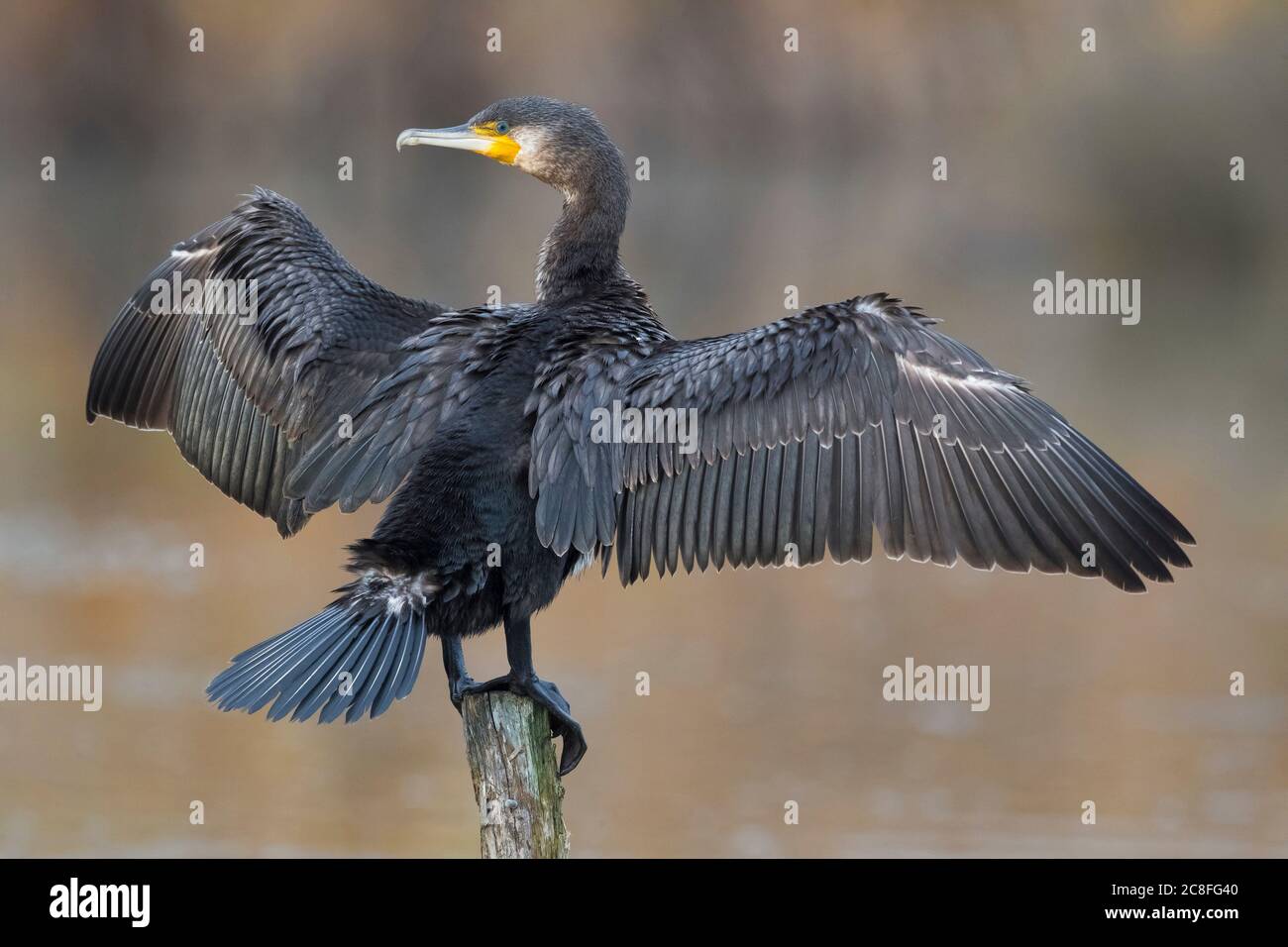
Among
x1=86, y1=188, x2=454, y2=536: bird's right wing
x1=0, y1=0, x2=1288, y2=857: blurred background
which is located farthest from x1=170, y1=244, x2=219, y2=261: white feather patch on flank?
x1=0, y1=0, x2=1288, y2=857: blurred background

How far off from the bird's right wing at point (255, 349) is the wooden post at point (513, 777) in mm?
857

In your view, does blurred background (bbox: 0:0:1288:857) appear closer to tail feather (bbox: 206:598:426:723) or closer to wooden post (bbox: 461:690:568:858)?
wooden post (bbox: 461:690:568:858)

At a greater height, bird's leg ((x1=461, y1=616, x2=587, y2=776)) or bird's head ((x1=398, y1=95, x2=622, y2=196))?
bird's head ((x1=398, y1=95, x2=622, y2=196))

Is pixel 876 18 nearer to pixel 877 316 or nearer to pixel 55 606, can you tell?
pixel 55 606

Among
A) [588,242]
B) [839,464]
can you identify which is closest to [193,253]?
[588,242]

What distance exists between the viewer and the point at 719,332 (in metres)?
15.5

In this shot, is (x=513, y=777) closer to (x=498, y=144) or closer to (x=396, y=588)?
(x=396, y=588)

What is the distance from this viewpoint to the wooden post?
462 cm

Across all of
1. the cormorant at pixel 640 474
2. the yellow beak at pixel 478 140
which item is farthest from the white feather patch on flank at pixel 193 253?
the cormorant at pixel 640 474

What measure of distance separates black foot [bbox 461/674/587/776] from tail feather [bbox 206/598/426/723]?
337 mm

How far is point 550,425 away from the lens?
4.87m

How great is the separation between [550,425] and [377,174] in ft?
79.9

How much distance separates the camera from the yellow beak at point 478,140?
602 cm

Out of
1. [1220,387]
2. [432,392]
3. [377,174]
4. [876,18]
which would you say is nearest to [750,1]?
[876,18]
